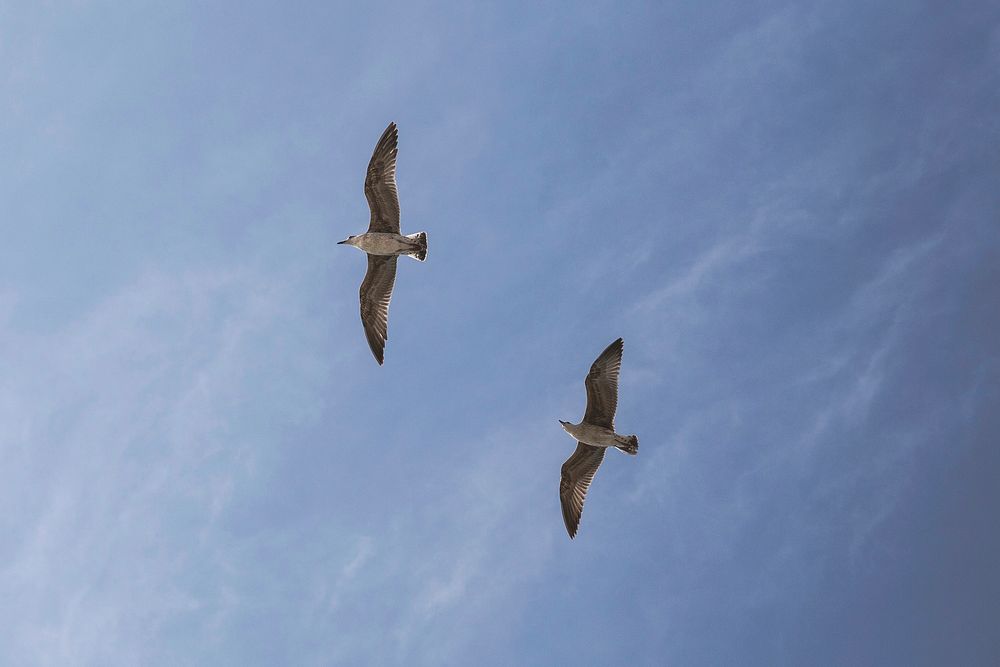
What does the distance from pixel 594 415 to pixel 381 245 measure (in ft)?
28.2

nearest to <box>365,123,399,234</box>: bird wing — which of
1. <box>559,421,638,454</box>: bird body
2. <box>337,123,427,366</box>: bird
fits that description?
<box>337,123,427,366</box>: bird

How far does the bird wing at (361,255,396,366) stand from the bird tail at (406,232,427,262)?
55.9 inches

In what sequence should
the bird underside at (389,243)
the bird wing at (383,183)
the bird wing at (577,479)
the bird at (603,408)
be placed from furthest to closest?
the bird wing at (577,479) < the bird at (603,408) < the bird underside at (389,243) < the bird wing at (383,183)

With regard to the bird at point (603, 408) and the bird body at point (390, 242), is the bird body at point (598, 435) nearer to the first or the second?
the bird at point (603, 408)

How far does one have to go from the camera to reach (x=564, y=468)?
125 ft

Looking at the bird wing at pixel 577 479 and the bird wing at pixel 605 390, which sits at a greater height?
the bird wing at pixel 605 390

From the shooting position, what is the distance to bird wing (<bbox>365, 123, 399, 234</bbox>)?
114 ft

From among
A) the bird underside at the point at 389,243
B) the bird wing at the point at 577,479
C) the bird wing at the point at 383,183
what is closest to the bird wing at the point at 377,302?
the bird underside at the point at 389,243

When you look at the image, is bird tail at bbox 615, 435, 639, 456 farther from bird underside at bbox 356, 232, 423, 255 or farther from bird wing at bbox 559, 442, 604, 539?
bird underside at bbox 356, 232, 423, 255

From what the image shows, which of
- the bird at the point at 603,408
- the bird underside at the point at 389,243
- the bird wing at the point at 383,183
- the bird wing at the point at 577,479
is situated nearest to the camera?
the bird wing at the point at 383,183

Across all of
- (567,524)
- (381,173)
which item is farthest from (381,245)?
(567,524)

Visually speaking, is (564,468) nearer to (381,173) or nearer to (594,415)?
(594,415)

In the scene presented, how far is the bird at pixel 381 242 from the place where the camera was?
3488cm

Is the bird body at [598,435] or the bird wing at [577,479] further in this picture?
the bird wing at [577,479]
